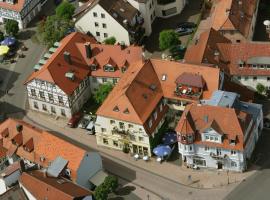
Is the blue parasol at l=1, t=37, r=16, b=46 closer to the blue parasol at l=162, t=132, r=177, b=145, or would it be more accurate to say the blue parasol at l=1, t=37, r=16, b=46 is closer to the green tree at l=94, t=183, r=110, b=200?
the blue parasol at l=162, t=132, r=177, b=145

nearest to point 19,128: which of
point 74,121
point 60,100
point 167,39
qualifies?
point 60,100

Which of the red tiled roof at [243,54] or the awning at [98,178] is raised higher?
the red tiled roof at [243,54]

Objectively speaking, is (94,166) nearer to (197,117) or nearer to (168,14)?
(197,117)

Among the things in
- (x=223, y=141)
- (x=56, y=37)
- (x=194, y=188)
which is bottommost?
(x=194, y=188)

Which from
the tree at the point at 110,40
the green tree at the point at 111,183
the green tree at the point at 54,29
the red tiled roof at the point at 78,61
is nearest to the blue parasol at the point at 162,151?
the green tree at the point at 111,183

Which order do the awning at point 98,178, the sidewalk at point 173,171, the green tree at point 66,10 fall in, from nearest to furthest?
1. the sidewalk at point 173,171
2. the awning at point 98,178
3. the green tree at point 66,10

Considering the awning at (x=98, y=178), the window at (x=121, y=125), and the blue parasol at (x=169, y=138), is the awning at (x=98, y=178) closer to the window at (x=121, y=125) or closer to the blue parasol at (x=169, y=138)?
the window at (x=121, y=125)

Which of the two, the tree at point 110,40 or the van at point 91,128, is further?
the tree at point 110,40

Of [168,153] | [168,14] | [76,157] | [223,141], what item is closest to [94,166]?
[76,157]
